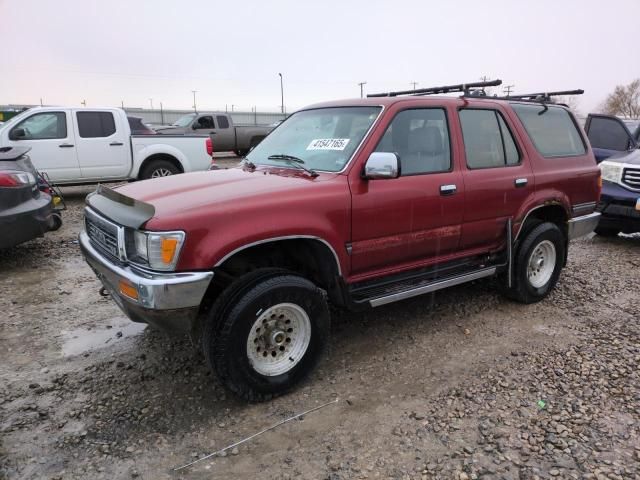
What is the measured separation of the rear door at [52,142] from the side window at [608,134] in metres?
10.00

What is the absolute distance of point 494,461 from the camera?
2.63 m

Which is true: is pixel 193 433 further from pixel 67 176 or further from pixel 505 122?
pixel 67 176

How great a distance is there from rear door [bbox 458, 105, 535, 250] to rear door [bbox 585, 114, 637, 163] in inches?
203

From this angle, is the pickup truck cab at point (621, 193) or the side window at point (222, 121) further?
the side window at point (222, 121)

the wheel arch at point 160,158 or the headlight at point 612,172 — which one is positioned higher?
the wheel arch at point 160,158

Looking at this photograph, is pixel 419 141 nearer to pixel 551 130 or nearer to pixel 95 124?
pixel 551 130

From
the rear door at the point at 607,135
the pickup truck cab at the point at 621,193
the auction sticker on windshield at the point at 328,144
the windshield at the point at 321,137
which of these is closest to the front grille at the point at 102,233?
the windshield at the point at 321,137

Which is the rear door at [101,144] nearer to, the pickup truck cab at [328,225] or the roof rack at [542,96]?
the pickup truck cab at [328,225]

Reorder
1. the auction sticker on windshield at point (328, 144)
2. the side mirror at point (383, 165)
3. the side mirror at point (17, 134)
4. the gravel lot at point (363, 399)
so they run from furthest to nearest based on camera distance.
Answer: the side mirror at point (17, 134) < the auction sticker on windshield at point (328, 144) < the side mirror at point (383, 165) < the gravel lot at point (363, 399)

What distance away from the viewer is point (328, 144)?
3.76m

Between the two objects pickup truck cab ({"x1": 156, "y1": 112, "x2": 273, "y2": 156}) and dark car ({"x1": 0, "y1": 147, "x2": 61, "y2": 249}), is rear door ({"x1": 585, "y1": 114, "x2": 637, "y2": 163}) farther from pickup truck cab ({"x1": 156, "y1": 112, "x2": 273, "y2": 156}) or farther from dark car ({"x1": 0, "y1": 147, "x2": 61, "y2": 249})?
pickup truck cab ({"x1": 156, "y1": 112, "x2": 273, "y2": 156})

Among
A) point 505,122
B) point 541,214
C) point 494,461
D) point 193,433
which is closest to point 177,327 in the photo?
point 193,433

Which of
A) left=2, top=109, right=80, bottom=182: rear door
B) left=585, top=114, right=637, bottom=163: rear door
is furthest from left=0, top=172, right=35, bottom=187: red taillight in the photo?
left=585, top=114, right=637, bottom=163: rear door

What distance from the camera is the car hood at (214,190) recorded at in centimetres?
288
